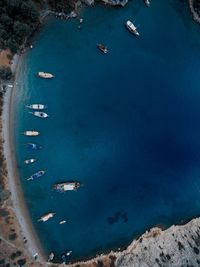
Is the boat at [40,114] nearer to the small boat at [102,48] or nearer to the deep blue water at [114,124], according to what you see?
the deep blue water at [114,124]

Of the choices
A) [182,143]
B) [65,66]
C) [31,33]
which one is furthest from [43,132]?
[182,143]

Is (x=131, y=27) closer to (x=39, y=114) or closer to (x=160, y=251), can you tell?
(x=39, y=114)

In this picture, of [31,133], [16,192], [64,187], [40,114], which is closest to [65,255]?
[64,187]

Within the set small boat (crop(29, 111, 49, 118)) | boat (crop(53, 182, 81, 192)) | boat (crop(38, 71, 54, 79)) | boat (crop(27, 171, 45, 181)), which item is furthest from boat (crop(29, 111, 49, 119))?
boat (crop(53, 182, 81, 192))

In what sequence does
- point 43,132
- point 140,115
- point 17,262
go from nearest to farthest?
1. point 17,262
2. point 43,132
3. point 140,115

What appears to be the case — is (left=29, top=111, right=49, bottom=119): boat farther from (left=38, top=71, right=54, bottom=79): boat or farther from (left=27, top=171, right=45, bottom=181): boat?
(left=27, top=171, right=45, bottom=181): boat

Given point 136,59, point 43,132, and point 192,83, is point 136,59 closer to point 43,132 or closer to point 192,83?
point 192,83

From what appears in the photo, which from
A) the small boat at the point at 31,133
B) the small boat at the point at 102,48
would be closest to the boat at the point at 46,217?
the small boat at the point at 31,133
